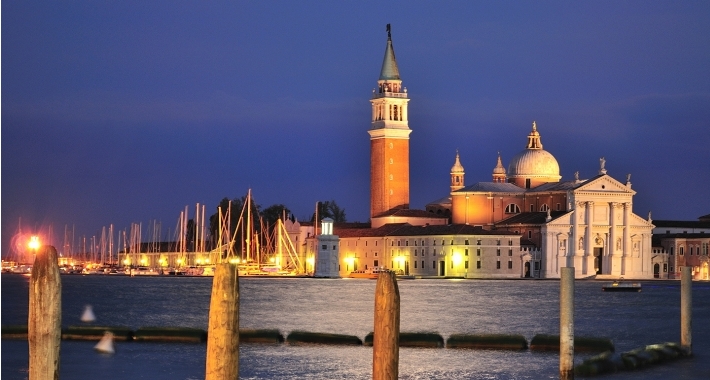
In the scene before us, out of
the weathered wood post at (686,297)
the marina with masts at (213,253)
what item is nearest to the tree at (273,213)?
the marina with masts at (213,253)

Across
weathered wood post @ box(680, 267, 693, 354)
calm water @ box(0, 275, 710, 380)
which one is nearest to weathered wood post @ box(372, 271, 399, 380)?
calm water @ box(0, 275, 710, 380)

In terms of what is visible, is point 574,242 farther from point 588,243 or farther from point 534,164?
point 534,164

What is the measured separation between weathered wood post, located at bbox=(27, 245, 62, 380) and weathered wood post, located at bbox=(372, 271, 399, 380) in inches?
108

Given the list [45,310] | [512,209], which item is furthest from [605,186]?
[45,310]

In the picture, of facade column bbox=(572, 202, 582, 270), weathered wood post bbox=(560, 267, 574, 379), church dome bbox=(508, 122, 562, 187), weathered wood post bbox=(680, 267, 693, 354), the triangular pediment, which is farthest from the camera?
church dome bbox=(508, 122, 562, 187)

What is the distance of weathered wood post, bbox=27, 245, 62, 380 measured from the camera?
32.7ft

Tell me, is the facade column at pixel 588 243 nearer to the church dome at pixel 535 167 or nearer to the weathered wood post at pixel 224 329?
the church dome at pixel 535 167

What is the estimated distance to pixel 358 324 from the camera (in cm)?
3466

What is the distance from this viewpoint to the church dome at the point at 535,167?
9425 centimetres

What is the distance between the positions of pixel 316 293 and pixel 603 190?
1239 inches

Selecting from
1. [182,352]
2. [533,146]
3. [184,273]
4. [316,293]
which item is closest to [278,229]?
[184,273]

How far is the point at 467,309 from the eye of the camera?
45.7 metres

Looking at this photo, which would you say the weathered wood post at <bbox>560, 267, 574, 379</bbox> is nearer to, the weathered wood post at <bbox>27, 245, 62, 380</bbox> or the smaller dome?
the weathered wood post at <bbox>27, 245, 62, 380</bbox>

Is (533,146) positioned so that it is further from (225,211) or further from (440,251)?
(225,211)
